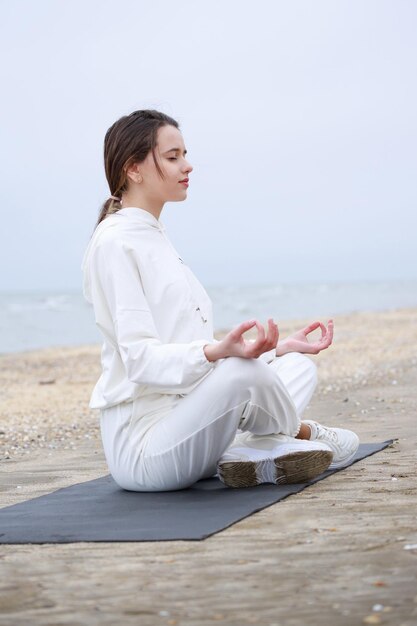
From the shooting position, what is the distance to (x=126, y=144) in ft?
14.6

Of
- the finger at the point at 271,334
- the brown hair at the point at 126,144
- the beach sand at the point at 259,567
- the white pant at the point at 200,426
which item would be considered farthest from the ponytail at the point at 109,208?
the beach sand at the point at 259,567

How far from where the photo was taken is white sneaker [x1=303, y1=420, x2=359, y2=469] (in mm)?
4785

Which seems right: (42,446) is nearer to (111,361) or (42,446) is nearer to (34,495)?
(34,495)

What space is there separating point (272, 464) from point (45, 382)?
1008 centimetres

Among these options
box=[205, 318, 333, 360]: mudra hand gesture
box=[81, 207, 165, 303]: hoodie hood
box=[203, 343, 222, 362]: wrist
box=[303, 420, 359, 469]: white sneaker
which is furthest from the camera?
box=[303, 420, 359, 469]: white sneaker

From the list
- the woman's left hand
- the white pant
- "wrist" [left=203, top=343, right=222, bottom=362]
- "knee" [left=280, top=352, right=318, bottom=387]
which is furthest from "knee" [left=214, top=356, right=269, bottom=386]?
"knee" [left=280, top=352, right=318, bottom=387]

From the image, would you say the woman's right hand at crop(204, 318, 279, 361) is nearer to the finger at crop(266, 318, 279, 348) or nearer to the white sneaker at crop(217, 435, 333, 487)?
the finger at crop(266, 318, 279, 348)

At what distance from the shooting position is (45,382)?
46.5 ft

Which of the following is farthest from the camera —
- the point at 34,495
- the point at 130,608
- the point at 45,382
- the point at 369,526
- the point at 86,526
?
the point at 45,382

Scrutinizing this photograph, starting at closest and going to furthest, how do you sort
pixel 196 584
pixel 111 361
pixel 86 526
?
pixel 196 584 < pixel 86 526 < pixel 111 361

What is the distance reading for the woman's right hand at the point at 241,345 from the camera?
386 centimetres

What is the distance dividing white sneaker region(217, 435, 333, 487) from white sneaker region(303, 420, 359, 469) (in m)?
0.28

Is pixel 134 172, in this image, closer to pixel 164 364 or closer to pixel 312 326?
pixel 164 364

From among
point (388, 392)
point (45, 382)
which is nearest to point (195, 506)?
point (388, 392)
